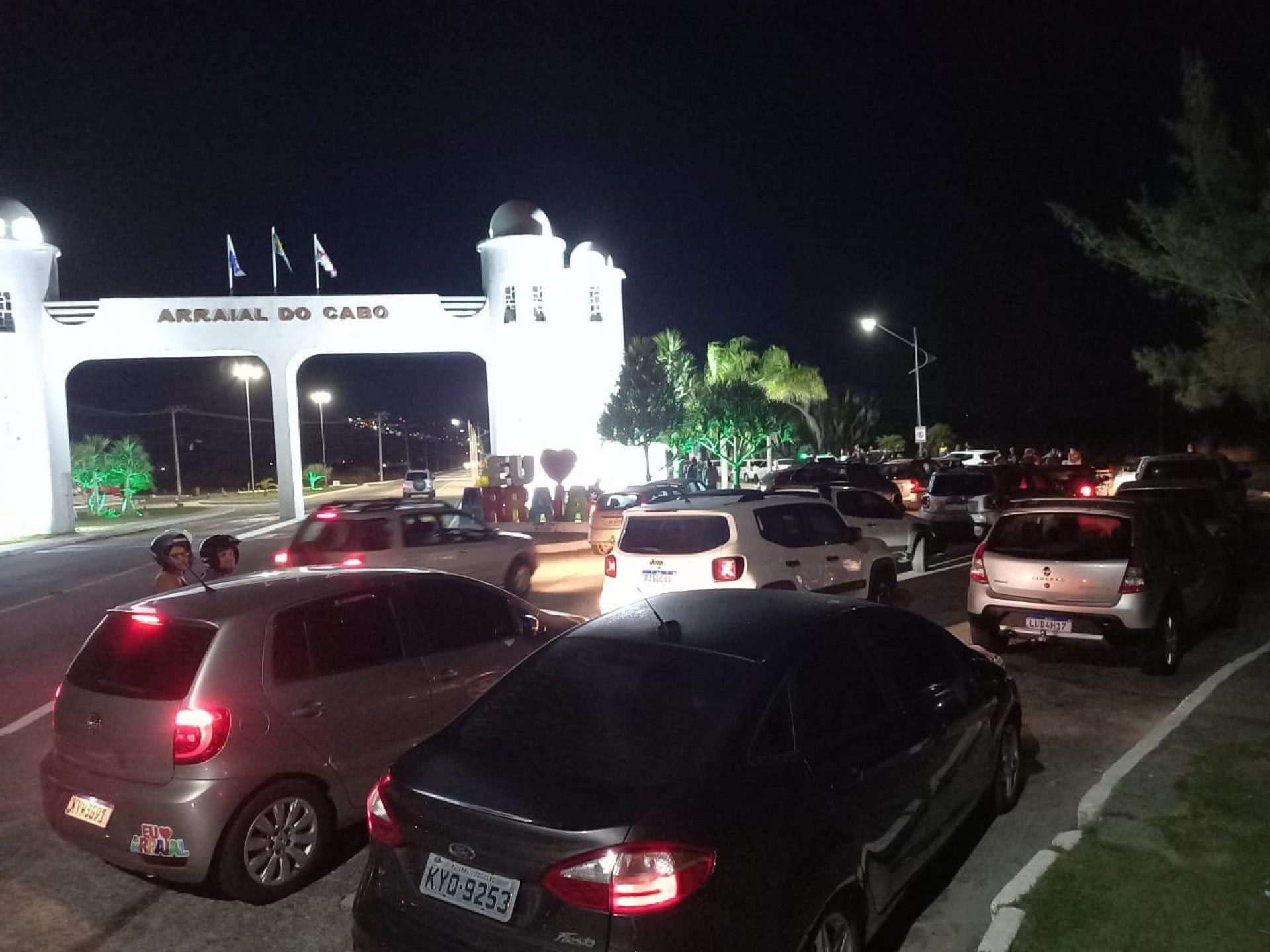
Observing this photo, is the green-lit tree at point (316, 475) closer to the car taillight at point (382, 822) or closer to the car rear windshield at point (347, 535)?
the car rear windshield at point (347, 535)

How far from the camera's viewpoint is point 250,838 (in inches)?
190

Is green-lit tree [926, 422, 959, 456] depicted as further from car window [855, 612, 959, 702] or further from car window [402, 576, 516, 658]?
car window [855, 612, 959, 702]

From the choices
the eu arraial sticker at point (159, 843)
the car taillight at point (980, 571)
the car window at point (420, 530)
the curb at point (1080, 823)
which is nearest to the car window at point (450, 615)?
the eu arraial sticker at point (159, 843)

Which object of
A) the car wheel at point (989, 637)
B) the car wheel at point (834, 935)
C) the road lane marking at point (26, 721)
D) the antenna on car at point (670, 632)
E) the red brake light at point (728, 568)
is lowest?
the road lane marking at point (26, 721)

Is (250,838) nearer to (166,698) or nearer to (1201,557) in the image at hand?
(166,698)

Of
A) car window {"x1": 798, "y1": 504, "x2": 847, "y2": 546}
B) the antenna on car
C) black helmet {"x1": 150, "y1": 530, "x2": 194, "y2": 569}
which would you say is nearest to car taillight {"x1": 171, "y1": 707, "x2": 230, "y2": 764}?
the antenna on car

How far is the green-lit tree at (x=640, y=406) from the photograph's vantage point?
123 ft

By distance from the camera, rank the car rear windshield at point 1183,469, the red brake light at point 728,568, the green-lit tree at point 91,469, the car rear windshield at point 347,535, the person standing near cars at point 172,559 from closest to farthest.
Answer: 1. the person standing near cars at point 172,559
2. the red brake light at point 728,568
3. the car rear windshield at point 347,535
4. the car rear windshield at point 1183,469
5. the green-lit tree at point 91,469

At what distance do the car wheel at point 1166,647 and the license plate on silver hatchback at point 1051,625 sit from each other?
671 millimetres

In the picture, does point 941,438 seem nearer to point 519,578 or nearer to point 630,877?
point 519,578

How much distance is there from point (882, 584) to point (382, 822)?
337 inches

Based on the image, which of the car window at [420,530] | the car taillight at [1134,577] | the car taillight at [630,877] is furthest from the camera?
the car window at [420,530]

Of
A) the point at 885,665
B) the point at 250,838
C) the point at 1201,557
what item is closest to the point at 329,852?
the point at 250,838

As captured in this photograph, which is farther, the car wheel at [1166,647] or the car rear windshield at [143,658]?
the car wheel at [1166,647]
